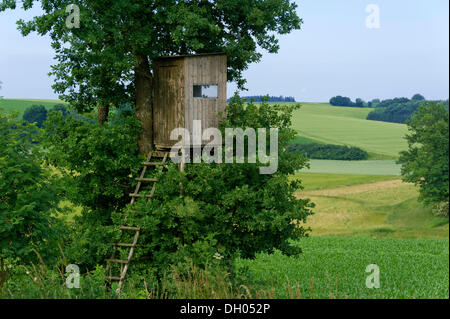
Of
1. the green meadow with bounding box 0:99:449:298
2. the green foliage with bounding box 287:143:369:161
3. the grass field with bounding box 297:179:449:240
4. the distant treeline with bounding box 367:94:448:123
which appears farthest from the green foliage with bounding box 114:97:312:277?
the distant treeline with bounding box 367:94:448:123

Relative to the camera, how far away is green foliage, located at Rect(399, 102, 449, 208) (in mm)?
50719

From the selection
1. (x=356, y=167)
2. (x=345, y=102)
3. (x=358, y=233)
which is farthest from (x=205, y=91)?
(x=345, y=102)

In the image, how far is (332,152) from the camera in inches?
3238

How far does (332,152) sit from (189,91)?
6634 centimetres

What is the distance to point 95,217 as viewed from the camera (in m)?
20.5

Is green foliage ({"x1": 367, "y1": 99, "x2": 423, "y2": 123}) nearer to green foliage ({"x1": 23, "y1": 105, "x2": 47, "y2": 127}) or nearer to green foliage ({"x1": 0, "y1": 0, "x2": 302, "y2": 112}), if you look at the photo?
green foliage ({"x1": 23, "y1": 105, "x2": 47, "y2": 127})

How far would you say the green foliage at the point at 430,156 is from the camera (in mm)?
50719

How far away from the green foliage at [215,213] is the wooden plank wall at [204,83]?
685mm

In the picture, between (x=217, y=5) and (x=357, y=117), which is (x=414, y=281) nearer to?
(x=217, y=5)

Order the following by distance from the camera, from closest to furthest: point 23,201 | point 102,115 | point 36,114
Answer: point 23,201 → point 102,115 → point 36,114

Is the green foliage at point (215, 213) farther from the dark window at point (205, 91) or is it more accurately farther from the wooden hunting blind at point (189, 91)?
the dark window at point (205, 91)

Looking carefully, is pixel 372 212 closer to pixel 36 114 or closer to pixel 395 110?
pixel 36 114
